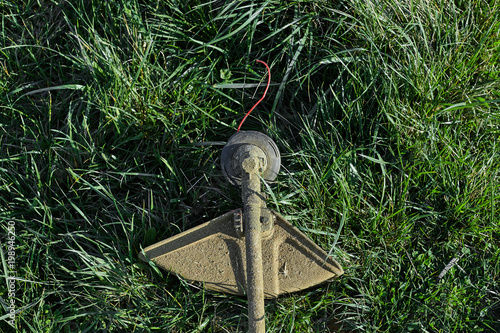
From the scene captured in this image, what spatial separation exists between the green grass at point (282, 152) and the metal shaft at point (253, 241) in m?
0.14

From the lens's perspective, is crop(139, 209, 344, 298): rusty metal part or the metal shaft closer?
the metal shaft

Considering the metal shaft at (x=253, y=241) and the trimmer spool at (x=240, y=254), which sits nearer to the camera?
the metal shaft at (x=253, y=241)

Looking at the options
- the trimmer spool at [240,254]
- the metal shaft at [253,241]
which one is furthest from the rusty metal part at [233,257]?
the metal shaft at [253,241]

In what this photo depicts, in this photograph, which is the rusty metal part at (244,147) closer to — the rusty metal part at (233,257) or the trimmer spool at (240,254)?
the trimmer spool at (240,254)

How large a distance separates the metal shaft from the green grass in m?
0.14

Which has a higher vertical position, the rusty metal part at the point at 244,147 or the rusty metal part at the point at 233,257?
the rusty metal part at the point at 244,147

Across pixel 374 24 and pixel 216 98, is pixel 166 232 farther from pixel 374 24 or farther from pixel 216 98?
pixel 374 24

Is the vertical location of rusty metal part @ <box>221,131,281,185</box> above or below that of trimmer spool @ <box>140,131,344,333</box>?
above

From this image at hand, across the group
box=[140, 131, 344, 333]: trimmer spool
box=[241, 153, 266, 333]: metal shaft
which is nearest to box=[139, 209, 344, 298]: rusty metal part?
box=[140, 131, 344, 333]: trimmer spool

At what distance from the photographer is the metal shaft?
6.56 ft

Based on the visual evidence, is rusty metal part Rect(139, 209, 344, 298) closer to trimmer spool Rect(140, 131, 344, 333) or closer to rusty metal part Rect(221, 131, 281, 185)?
trimmer spool Rect(140, 131, 344, 333)

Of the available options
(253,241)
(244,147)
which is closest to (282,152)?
(244,147)

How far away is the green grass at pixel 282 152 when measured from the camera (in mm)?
2195

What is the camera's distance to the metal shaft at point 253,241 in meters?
2.00
